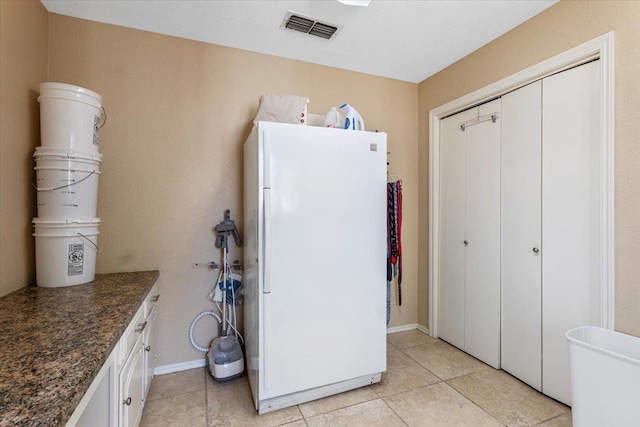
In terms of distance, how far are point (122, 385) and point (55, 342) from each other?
0.37 meters

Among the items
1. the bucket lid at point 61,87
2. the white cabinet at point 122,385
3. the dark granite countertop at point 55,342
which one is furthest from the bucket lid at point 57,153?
the white cabinet at point 122,385

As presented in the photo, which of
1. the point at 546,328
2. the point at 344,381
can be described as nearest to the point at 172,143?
the point at 344,381

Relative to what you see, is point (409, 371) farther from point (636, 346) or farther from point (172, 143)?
point (172, 143)

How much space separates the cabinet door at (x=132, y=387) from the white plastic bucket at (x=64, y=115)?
3.73 ft

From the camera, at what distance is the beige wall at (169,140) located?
81.4 inches

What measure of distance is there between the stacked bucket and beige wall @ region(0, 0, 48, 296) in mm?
90

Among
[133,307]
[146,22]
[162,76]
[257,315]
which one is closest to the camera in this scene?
[133,307]

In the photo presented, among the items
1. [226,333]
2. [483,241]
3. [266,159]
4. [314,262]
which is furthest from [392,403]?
[266,159]

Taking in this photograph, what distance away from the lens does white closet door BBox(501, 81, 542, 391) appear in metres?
1.98

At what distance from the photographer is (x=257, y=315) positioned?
5.65 feet

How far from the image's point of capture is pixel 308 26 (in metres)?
2.08

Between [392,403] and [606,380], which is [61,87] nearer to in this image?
[392,403]

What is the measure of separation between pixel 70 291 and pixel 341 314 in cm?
151

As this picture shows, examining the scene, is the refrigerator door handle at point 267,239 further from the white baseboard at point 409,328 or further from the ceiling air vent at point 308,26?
the white baseboard at point 409,328
